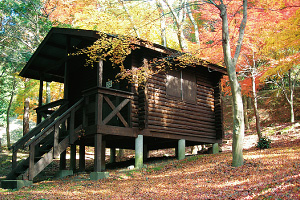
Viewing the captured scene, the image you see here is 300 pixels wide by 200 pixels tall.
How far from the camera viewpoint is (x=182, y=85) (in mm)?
15641

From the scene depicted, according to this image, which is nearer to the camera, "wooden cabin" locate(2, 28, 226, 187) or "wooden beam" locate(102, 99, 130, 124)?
"wooden cabin" locate(2, 28, 226, 187)

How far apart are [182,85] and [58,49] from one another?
6419 mm

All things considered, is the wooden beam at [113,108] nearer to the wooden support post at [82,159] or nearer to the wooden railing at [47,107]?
the wooden railing at [47,107]

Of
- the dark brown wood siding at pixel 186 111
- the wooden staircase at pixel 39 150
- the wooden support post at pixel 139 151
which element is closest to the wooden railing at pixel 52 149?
the wooden staircase at pixel 39 150

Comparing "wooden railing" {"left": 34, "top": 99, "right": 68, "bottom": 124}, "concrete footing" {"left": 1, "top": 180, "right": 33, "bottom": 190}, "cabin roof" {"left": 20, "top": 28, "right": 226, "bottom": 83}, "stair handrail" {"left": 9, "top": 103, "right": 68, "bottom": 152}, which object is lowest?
"concrete footing" {"left": 1, "top": 180, "right": 33, "bottom": 190}

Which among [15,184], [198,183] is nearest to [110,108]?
[15,184]

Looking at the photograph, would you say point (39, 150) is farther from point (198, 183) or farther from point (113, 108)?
point (198, 183)

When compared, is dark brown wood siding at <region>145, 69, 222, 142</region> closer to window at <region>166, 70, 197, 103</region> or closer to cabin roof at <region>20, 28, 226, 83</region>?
window at <region>166, 70, 197, 103</region>

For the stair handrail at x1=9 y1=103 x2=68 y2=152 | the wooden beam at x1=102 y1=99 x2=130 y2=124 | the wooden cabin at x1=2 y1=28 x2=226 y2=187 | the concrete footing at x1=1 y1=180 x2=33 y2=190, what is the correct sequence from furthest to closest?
the stair handrail at x1=9 y1=103 x2=68 y2=152, the wooden beam at x1=102 y1=99 x2=130 y2=124, the wooden cabin at x1=2 y1=28 x2=226 y2=187, the concrete footing at x1=1 y1=180 x2=33 y2=190

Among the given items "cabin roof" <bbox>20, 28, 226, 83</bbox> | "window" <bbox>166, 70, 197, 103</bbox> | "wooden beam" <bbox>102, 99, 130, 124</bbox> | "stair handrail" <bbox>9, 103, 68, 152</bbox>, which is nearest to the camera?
"wooden beam" <bbox>102, 99, 130, 124</bbox>

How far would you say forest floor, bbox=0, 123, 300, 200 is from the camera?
23.5 ft

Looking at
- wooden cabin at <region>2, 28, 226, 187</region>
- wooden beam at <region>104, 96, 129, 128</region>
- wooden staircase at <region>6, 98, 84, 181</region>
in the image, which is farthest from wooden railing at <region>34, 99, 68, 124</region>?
wooden beam at <region>104, 96, 129, 128</region>

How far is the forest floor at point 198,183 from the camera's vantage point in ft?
23.5

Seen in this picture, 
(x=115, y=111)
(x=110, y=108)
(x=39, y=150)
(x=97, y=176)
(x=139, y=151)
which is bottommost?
(x=97, y=176)
